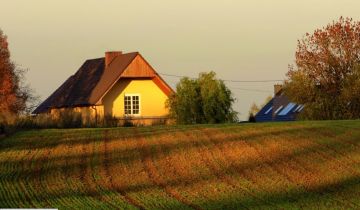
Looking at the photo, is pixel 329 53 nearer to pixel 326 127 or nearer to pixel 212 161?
pixel 326 127

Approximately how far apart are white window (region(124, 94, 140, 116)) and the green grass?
23.5 metres

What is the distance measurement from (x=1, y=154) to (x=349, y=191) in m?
15.1

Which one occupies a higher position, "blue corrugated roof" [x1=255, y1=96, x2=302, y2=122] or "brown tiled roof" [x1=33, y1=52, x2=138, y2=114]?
"brown tiled roof" [x1=33, y1=52, x2=138, y2=114]

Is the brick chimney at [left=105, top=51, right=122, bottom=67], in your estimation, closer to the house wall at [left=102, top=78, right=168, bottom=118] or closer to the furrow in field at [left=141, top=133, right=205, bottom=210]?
the house wall at [left=102, top=78, right=168, bottom=118]

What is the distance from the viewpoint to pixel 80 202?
25.5 meters

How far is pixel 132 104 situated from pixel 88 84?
496 cm

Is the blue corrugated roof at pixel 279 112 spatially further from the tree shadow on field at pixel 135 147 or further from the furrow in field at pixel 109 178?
the furrow in field at pixel 109 178

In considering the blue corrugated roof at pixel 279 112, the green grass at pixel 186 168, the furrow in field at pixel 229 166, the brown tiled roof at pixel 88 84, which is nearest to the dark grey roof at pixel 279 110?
the blue corrugated roof at pixel 279 112

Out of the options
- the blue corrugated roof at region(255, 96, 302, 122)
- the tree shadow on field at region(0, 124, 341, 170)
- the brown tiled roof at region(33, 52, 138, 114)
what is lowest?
the tree shadow on field at region(0, 124, 341, 170)

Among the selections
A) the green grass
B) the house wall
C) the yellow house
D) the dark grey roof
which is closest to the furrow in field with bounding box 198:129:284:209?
the green grass

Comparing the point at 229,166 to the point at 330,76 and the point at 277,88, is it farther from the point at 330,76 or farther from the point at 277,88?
the point at 277,88

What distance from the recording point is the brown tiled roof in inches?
2729

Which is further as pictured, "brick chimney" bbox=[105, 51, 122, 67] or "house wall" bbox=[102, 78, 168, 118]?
"brick chimney" bbox=[105, 51, 122, 67]

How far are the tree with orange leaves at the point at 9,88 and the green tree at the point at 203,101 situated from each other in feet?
38.6
